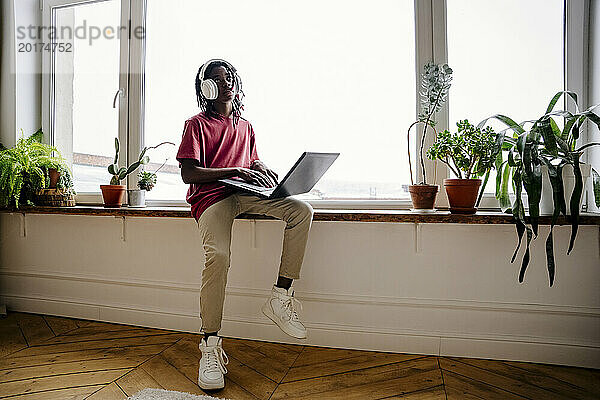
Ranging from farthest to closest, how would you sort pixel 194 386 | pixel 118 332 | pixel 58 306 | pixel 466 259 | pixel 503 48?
pixel 58 306
pixel 118 332
pixel 503 48
pixel 466 259
pixel 194 386

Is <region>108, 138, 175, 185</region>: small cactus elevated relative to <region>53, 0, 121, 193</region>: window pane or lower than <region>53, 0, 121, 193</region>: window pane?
lower

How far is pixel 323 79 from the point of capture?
2615 mm

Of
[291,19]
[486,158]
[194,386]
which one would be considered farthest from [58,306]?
[486,158]

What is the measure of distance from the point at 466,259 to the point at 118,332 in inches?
66.2

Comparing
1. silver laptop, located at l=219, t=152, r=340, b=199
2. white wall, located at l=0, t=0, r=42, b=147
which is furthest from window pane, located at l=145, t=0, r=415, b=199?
white wall, located at l=0, t=0, r=42, b=147

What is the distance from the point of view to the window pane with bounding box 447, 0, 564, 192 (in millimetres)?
2324

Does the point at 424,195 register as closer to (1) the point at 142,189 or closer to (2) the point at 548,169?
(2) the point at 548,169

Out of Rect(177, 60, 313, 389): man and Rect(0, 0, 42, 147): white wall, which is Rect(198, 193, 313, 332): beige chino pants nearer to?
Rect(177, 60, 313, 389): man

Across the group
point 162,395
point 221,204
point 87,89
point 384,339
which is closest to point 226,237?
point 221,204

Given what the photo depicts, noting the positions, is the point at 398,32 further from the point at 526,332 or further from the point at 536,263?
the point at 526,332

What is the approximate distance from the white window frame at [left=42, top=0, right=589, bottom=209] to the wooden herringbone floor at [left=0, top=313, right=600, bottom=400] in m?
0.73

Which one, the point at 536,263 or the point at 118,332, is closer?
the point at 536,263

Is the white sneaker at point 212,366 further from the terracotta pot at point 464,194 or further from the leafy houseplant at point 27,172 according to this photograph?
the leafy houseplant at point 27,172

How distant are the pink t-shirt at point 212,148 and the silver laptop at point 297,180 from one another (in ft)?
0.32
